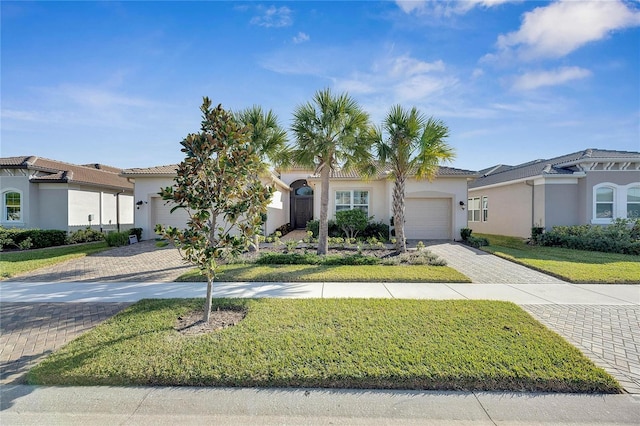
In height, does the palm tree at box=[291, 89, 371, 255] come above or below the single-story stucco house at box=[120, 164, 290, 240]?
above

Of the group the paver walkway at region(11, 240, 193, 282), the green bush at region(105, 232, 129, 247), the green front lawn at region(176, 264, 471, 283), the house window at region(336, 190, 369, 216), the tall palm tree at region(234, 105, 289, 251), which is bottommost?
the paver walkway at region(11, 240, 193, 282)

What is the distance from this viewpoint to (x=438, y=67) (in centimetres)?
994

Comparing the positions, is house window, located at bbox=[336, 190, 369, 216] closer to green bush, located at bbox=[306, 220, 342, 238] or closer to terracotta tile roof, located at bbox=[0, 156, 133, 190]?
green bush, located at bbox=[306, 220, 342, 238]

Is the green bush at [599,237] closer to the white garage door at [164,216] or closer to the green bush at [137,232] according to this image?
the white garage door at [164,216]

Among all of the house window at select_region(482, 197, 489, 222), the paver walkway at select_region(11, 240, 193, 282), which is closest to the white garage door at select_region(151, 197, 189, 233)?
the paver walkway at select_region(11, 240, 193, 282)

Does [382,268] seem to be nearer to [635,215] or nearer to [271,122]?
[271,122]

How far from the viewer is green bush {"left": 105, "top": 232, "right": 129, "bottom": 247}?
13.0m

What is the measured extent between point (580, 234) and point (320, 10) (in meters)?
15.4

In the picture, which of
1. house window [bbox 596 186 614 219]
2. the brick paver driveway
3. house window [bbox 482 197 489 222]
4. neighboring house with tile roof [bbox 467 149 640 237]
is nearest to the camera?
Result: the brick paver driveway

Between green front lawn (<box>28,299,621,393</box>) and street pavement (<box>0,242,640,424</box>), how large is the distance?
5.3 inches

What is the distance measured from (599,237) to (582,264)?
5.04 meters

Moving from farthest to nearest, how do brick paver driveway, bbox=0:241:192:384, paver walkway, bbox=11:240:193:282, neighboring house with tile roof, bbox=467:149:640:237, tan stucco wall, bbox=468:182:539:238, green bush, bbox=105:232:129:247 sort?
tan stucco wall, bbox=468:182:539:238 → neighboring house with tile roof, bbox=467:149:640:237 → green bush, bbox=105:232:129:247 → paver walkway, bbox=11:240:193:282 → brick paver driveway, bbox=0:241:192:384

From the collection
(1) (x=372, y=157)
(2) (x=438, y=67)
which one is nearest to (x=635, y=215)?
(2) (x=438, y=67)

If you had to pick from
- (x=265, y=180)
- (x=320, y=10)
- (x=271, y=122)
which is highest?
(x=320, y=10)
